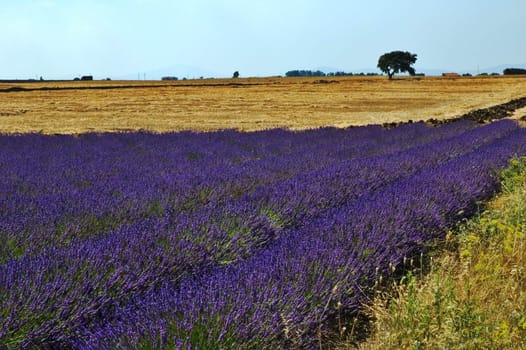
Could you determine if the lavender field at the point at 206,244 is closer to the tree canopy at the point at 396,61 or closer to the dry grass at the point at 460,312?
the dry grass at the point at 460,312

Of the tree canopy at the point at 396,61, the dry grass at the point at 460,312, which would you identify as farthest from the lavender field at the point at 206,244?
the tree canopy at the point at 396,61

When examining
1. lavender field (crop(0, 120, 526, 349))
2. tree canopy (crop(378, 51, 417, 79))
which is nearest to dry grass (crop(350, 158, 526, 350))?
lavender field (crop(0, 120, 526, 349))

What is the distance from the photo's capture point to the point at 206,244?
340 cm

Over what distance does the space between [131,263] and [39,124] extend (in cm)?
1525

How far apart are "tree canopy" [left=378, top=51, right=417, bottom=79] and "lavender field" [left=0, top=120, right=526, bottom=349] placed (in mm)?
72530

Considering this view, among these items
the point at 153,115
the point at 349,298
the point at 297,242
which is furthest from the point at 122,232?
the point at 153,115

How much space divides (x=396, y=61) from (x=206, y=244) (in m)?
77.4

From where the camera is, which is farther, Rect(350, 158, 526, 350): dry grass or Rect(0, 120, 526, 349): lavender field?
Rect(350, 158, 526, 350): dry grass

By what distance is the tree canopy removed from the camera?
3027 inches

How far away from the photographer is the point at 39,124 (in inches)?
662

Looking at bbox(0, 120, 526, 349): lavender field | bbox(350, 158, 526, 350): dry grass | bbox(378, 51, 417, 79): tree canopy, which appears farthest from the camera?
bbox(378, 51, 417, 79): tree canopy

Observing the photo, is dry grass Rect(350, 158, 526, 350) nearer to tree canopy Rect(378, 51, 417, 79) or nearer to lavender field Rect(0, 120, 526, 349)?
lavender field Rect(0, 120, 526, 349)

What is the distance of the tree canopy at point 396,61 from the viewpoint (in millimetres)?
76875

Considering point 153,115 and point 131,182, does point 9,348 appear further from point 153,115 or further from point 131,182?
point 153,115
